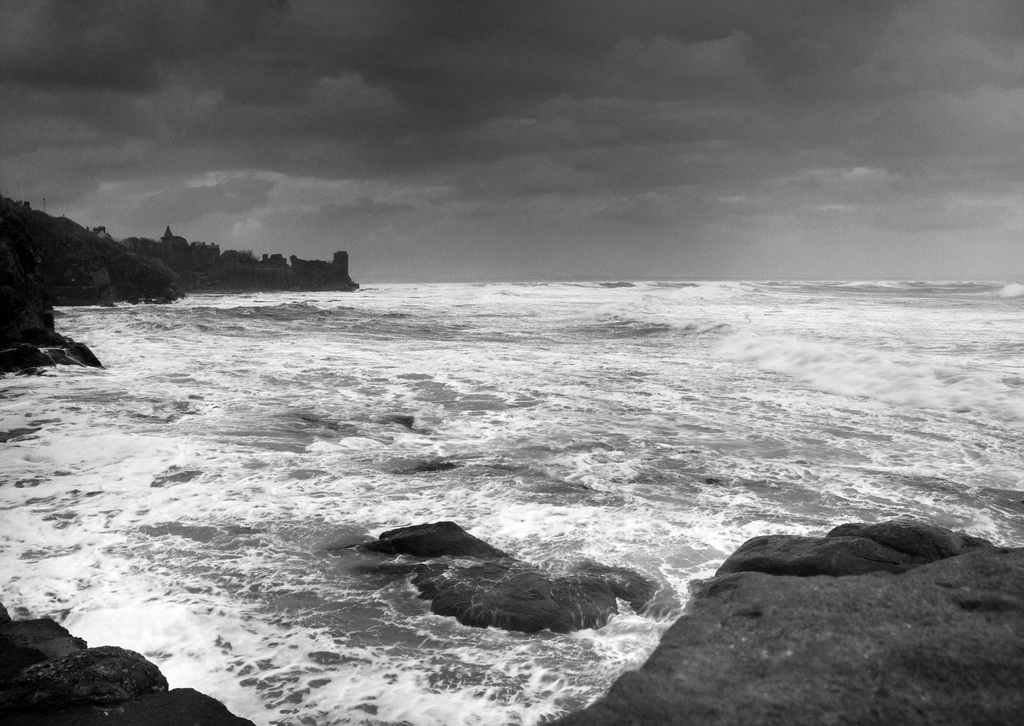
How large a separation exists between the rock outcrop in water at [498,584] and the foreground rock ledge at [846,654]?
1.64 m

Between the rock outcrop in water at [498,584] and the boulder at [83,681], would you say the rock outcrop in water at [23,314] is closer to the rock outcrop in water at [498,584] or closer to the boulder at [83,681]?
the rock outcrop in water at [498,584]

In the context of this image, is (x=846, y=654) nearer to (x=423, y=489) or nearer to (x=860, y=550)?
(x=860, y=550)

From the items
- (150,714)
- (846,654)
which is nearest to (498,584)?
(150,714)

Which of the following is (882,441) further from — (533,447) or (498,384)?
(498,384)

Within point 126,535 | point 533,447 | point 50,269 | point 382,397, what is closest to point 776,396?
point 533,447

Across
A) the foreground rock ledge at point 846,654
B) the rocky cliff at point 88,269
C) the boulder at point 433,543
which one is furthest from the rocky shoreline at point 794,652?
the rocky cliff at point 88,269

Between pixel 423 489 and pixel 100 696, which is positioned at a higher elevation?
pixel 100 696

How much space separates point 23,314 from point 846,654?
21.4 meters

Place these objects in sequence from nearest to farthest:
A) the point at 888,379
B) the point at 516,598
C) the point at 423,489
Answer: the point at 516,598 → the point at 423,489 → the point at 888,379

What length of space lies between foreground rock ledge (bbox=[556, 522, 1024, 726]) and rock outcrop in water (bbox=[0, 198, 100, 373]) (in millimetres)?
17000

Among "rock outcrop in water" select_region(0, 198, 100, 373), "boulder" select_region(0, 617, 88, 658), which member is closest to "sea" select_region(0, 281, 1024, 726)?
"boulder" select_region(0, 617, 88, 658)

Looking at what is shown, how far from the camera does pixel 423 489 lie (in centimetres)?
782

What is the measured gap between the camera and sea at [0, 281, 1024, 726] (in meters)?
4.29

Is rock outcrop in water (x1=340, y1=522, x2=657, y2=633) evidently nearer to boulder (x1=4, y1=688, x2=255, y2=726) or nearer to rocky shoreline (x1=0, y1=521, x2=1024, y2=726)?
rocky shoreline (x1=0, y1=521, x2=1024, y2=726)
